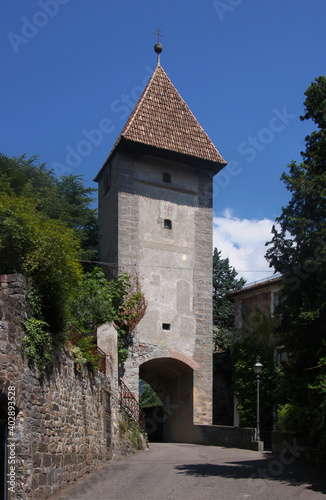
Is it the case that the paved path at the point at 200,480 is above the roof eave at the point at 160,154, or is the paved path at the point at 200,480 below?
below

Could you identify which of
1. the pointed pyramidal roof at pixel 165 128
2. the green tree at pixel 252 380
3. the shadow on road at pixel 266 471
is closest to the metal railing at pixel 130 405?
the shadow on road at pixel 266 471

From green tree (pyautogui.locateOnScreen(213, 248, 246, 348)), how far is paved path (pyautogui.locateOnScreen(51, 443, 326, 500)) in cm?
1505

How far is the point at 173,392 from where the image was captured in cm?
2373

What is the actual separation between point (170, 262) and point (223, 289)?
10161 mm

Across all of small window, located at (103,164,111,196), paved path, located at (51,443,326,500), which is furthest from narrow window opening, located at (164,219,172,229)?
paved path, located at (51,443,326,500)

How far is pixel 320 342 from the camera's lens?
35.7ft

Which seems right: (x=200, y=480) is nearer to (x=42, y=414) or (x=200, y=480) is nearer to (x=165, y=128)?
(x=42, y=414)

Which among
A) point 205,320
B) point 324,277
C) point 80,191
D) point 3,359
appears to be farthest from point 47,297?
point 80,191

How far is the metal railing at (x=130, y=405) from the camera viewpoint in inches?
672

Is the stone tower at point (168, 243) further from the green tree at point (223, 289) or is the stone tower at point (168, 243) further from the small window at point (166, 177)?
the green tree at point (223, 289)

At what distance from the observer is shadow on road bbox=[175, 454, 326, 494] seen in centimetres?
1003

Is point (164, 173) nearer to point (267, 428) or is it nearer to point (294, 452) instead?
point (267, 428)

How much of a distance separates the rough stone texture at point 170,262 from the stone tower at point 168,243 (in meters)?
0.04

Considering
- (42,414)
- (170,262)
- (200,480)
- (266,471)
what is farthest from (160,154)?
(42,414)
